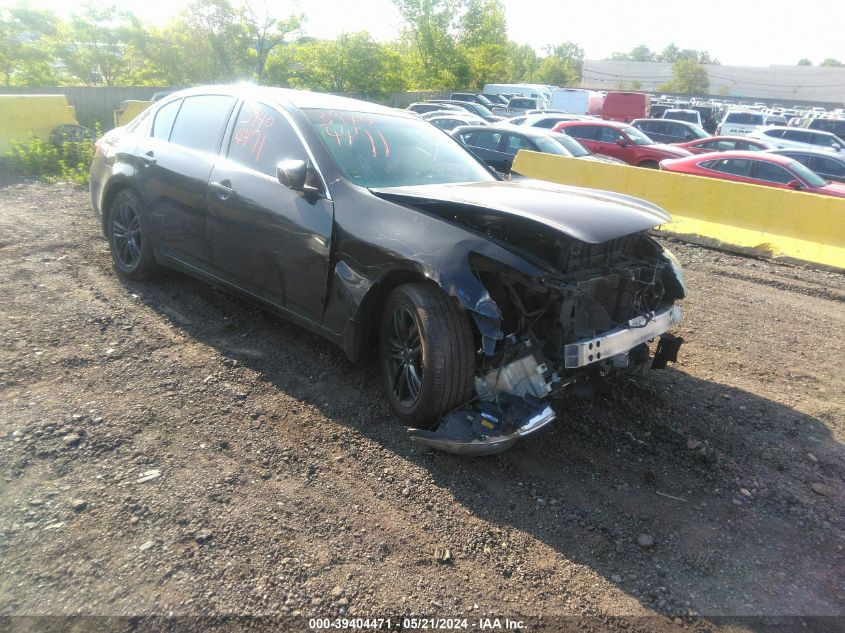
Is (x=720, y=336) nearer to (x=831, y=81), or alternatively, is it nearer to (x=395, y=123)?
(x=395, y=123)

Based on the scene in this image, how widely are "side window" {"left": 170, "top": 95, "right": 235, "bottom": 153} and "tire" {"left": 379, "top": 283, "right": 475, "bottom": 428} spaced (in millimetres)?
2144

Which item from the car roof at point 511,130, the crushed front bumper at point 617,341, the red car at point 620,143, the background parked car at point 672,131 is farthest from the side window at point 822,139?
the crushed front bumper at point 617,341

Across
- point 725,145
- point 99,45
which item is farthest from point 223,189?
point 99,45

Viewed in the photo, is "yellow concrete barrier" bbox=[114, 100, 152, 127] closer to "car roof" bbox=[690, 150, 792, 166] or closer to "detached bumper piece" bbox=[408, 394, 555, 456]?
"car roof" bbox=[690, 150, 792, 166]

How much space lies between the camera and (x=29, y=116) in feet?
37.1

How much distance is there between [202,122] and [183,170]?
43cm

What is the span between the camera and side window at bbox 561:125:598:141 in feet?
52.9

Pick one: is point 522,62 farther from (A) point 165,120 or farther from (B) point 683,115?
(A) point 165,120

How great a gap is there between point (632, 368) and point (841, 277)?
195 inches

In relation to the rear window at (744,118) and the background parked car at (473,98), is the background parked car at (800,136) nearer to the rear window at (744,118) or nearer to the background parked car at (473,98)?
the rear window at (744,118)

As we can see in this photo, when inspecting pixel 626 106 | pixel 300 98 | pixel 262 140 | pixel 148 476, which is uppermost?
pixel 300 98

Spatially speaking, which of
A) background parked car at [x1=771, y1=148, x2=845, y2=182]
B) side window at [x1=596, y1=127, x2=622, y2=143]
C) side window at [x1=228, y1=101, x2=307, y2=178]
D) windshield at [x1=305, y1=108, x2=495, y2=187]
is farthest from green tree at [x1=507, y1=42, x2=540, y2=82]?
side window at [x1=228, y1=101, x2=307, y2=178]

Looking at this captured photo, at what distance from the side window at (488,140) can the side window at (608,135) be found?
14.8 ft

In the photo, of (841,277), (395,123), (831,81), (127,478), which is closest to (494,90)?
(841,277)
